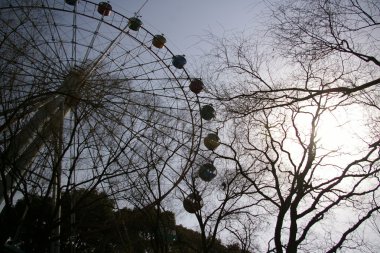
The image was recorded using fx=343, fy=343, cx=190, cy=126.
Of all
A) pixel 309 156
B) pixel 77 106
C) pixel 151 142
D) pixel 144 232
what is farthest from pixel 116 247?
pixel 309 156

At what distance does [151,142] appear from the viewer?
12406 mm

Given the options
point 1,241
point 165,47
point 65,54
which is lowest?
point 1,241

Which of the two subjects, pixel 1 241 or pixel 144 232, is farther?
pixel 144 232

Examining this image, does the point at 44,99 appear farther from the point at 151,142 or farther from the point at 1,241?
the point at 1,241

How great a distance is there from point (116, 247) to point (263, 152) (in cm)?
1942

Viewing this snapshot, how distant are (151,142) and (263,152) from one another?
13.2ft

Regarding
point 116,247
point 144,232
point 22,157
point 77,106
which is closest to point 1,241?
point 22,157

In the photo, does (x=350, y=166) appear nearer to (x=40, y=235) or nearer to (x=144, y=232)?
(x=40, y=235)

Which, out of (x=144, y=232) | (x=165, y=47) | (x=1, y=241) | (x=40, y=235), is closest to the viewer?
(x=1, y=241)

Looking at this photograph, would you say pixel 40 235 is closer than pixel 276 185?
Yes

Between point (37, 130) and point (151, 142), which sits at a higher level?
point (151, 142)

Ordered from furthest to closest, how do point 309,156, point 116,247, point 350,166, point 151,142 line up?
1. point 116,247
2. point 151,142
3. point 309,156
4. point 350,166

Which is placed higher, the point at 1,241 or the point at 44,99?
the point at 44,99

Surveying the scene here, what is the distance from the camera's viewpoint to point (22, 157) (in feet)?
29.1
